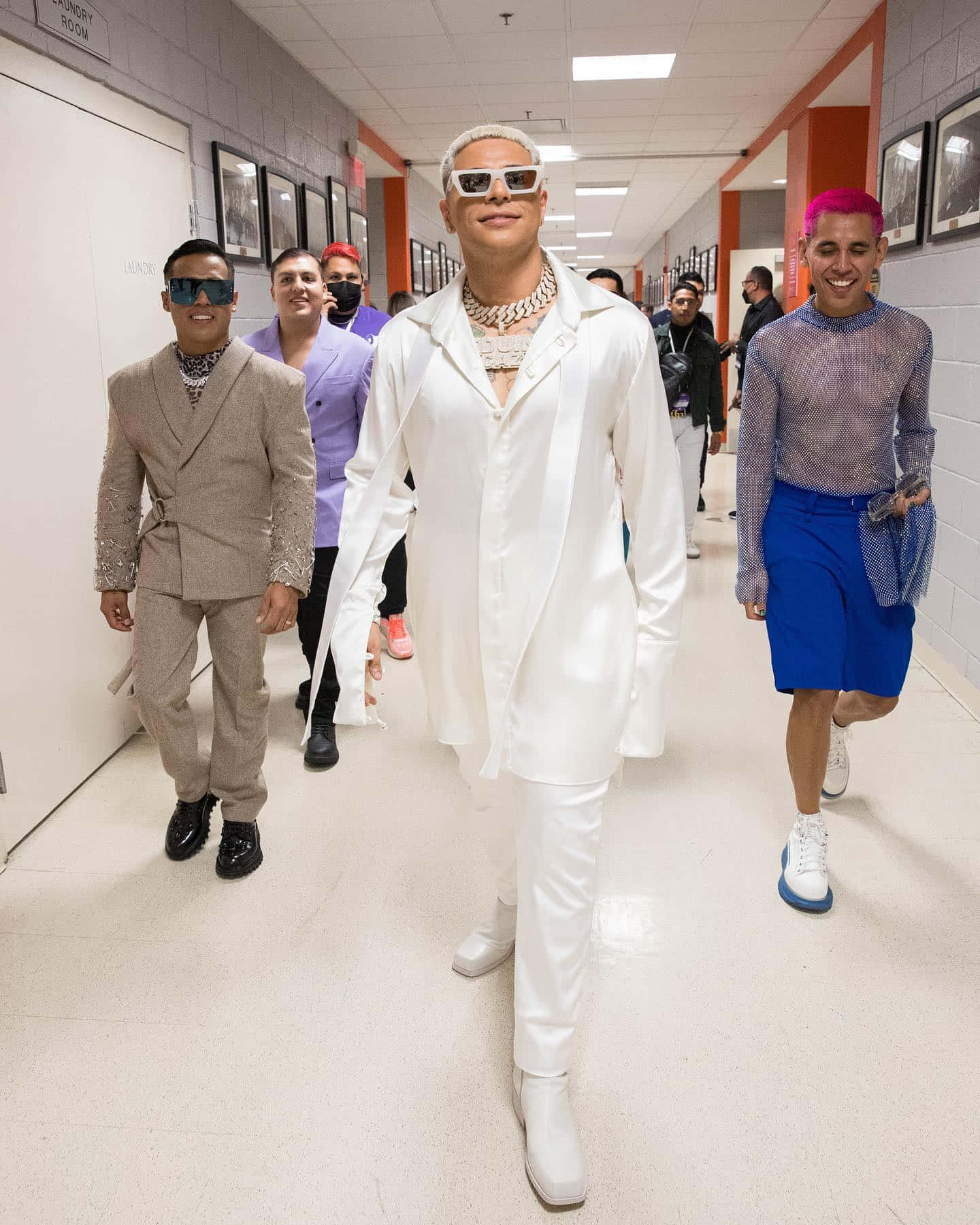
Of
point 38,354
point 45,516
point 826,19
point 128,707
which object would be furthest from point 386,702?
point 826,19

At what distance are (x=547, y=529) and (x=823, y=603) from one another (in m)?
1.10

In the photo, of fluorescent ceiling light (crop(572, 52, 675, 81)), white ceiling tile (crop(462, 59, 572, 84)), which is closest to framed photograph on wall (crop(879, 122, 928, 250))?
fluorescent ceiling light (crop(572, 52, 675, 81))

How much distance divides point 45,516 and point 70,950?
134 cm

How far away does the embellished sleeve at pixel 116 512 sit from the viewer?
258 cm

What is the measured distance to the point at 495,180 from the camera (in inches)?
63.1

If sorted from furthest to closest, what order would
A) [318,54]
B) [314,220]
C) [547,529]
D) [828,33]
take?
[314,220] → [318,54] → [828,33] → [547,529]

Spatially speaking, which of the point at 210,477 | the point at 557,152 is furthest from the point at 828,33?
the point at 210,477

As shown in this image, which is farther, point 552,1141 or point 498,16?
point 498,16

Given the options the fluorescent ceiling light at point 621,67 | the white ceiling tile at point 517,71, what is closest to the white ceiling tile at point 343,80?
the white ceiling tile at point 517,71

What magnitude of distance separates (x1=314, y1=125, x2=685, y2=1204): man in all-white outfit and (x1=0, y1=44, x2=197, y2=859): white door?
1627 mm

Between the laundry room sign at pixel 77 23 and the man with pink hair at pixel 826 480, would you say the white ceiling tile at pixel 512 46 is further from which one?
the man with pink hair at pixel 826 480

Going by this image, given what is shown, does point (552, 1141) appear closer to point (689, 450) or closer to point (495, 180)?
point (495, 180)

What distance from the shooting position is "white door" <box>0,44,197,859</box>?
9.57ft

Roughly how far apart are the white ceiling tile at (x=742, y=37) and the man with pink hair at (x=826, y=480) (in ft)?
14.4
